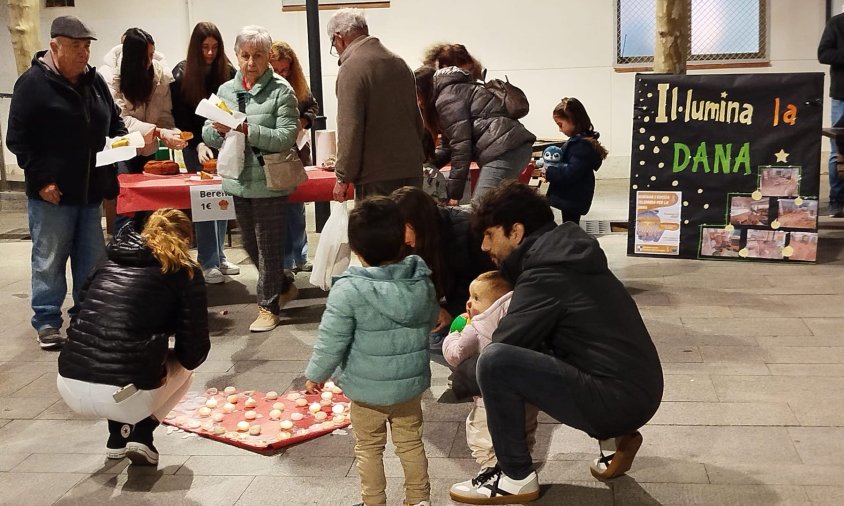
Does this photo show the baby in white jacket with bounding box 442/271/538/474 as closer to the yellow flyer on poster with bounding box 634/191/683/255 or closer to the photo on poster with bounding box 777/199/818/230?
the yellow flyer on poster with bounding box 634/191/683/255

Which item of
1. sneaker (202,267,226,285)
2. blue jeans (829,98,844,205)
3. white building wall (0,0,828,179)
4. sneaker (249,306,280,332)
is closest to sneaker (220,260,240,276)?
sneaker (202,267,226,285)

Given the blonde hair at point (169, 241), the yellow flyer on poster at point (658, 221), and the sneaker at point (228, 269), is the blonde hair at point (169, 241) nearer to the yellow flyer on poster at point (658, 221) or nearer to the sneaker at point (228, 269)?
the sneaker at point (228, 269)

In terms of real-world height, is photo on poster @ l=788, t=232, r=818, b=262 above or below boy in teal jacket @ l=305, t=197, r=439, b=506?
below

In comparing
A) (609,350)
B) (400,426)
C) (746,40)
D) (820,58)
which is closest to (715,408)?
(609,350)

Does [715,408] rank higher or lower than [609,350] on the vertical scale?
lower

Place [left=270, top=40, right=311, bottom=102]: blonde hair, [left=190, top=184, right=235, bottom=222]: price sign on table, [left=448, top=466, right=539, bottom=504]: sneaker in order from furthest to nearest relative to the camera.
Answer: [left=270, top=40, right=311, bottom=102]: blonde hair, [left=190, top=184, right=235, bottom=222]: price sign on table, [left=448, top=466, right=539, bottom=504]: sneaker

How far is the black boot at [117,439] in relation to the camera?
4000 mm

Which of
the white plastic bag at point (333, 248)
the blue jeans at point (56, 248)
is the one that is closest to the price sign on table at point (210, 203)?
the blue jeans at point (56, 248)

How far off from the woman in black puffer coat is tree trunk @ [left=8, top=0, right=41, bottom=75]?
5.26m

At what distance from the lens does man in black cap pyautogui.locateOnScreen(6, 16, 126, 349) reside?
5441mm

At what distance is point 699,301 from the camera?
20.3 feet

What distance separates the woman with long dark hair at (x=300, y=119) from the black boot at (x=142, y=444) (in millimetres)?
3020

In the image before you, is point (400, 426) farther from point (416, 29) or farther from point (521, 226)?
point (416, 29)

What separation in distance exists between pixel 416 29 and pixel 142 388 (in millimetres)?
9556
